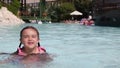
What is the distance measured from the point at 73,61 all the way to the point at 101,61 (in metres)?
0.45

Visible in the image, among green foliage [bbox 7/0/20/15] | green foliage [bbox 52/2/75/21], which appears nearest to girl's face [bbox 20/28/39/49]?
green foliage [bbox 7/0/20/15]

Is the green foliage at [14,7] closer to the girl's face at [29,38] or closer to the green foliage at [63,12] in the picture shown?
the green foliage at [63,12]

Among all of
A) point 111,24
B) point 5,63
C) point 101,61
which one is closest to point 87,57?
point 101,61

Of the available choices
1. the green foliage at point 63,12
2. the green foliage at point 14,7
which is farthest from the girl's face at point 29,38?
the green foliage at point 63,12

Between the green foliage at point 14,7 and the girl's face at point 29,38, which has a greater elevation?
the green foliage at point 14,7

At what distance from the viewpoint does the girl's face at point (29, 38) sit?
5855 millimetres

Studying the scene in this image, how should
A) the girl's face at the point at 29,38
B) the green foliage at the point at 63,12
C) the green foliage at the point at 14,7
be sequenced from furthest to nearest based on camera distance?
the green foliage at the point at 63,12, the green foliage at the point at 14,7, the girl's face at the point at 29,38

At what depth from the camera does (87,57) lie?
7.47 meters

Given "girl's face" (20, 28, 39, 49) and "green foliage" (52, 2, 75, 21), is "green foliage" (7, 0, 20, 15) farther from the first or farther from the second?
"girl's face" (20, 28, 39, 49)

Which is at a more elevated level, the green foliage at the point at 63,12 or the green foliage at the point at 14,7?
the green foliage at the point at 14,7

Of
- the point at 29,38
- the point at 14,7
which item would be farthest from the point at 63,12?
the point at 29,38

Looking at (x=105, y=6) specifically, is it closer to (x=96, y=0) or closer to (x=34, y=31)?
(x=96, y=0)

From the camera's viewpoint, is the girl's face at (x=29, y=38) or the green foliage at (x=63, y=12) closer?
the girl's face at (x=29, y=38)

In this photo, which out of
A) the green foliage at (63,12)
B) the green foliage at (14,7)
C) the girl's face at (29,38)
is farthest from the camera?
the green foliage at (63,12)
